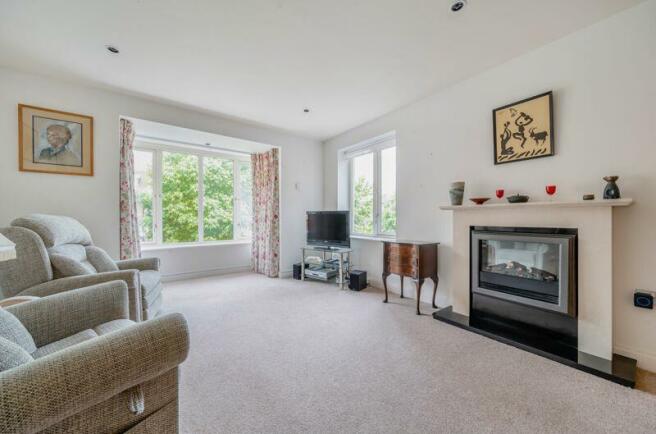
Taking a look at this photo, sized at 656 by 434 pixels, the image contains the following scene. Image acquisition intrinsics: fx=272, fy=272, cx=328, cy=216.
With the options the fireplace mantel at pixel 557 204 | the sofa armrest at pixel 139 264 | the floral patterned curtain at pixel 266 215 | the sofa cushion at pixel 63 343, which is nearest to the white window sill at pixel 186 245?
the floral patterned curtain at pixel 266 215

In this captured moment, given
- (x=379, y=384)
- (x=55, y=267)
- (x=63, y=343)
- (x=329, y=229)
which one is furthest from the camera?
(x=329, y=229)

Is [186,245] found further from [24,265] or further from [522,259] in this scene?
[522,259]

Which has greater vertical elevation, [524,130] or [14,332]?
[524,130]

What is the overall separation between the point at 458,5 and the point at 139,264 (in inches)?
139

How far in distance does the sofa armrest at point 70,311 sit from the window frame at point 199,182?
3.04m

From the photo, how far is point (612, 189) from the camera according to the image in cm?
190

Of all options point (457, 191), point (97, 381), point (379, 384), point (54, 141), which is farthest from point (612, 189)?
point (54, 141)

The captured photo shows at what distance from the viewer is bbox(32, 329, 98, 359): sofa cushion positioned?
119cm

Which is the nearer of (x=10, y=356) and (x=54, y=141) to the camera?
(x=10, y=356)

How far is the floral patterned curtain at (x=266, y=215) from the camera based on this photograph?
15.4 feet

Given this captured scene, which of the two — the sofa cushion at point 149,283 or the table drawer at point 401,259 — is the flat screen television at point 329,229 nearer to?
the table drawer at point 401,259

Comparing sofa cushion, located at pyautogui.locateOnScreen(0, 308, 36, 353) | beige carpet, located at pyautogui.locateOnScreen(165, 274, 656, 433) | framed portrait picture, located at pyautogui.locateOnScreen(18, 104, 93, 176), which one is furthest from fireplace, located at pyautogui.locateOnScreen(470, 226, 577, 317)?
framed portrait picture, located at pyautogui.locateOnScreen(18, 104, 93, 176)

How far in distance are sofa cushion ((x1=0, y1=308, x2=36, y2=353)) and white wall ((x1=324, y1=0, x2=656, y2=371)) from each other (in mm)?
3289

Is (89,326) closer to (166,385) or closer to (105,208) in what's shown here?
(166,385)
